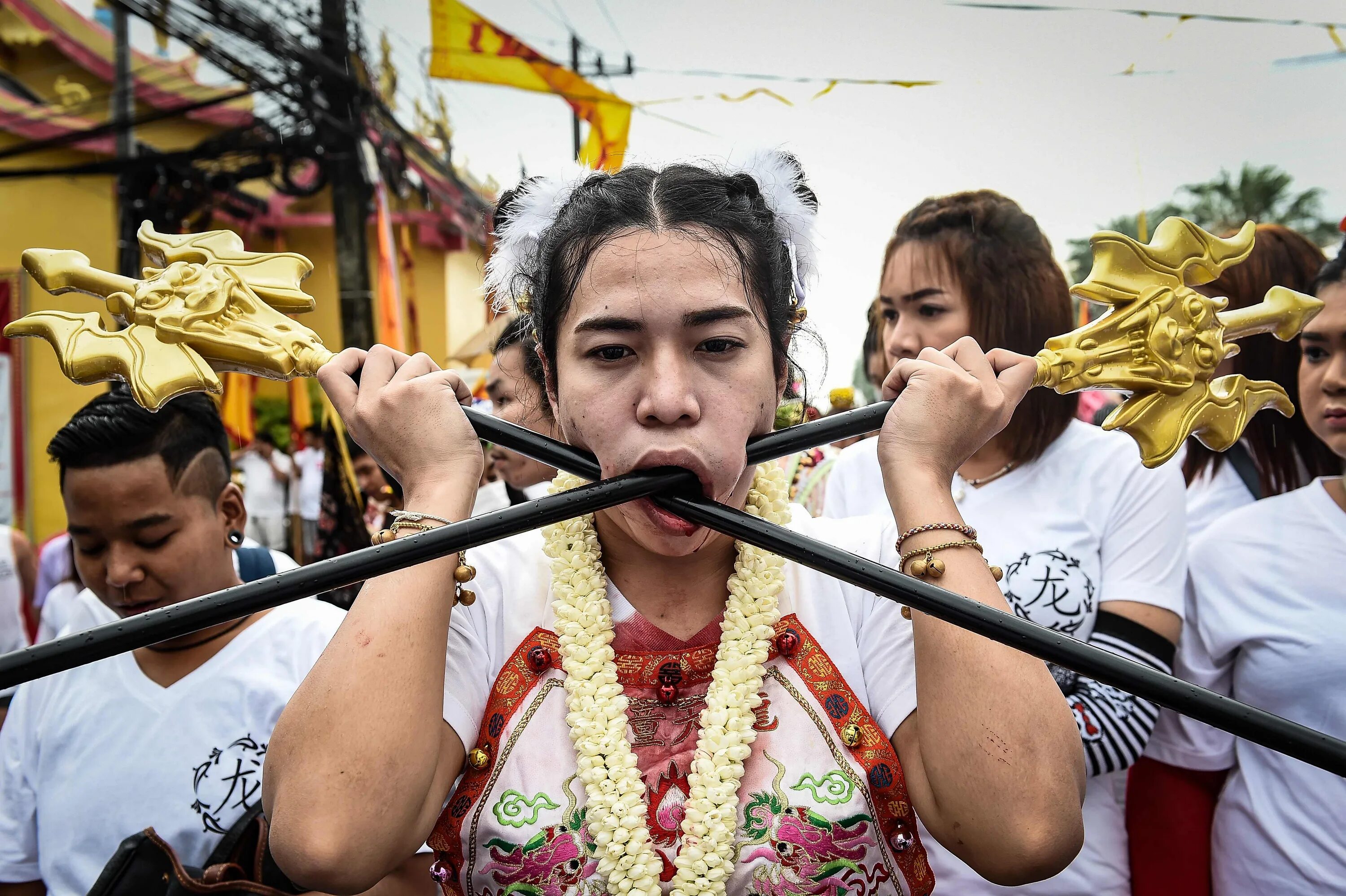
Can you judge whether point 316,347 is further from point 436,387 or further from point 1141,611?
point 1141,611

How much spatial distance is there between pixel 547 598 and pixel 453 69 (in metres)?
6.55

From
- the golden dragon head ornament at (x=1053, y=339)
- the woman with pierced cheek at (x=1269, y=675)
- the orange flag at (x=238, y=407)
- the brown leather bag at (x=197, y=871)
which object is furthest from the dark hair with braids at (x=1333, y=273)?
the orange flag at (x=238, y=407)

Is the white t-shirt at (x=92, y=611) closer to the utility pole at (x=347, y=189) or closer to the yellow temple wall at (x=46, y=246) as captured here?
the utility pole at (x=347, y=189)

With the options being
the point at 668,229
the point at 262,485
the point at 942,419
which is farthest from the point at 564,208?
the point at 262,485

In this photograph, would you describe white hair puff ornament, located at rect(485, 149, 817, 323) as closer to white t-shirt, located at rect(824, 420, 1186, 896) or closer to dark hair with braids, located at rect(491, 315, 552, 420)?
dark hair with braids, located at rect(491, 315, 552, 420)

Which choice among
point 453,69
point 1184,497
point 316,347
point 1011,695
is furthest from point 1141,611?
point 453,69

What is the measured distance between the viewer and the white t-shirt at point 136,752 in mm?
1868

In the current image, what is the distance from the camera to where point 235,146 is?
9.65 m

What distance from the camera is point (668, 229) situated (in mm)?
1447

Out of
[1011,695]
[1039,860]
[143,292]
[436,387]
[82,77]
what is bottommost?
[1039,860]

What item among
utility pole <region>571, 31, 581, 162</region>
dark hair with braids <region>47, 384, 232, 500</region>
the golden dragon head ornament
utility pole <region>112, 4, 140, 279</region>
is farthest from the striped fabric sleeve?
utility pole <region>112, 4, 140, 279</region>

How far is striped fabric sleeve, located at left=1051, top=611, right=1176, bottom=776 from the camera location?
184cm

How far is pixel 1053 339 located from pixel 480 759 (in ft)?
3.46

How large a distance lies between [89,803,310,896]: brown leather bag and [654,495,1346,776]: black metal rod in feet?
4.04
